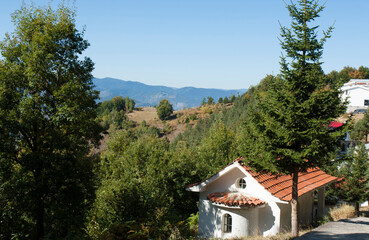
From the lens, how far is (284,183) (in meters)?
17.2

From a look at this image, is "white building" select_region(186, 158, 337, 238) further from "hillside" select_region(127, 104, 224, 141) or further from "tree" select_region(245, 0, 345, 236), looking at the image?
"hillside" select_region(127, 104, 224, 141)

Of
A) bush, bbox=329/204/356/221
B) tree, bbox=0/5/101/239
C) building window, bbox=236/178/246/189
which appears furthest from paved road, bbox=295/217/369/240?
tree, bbox=0/5/101/239

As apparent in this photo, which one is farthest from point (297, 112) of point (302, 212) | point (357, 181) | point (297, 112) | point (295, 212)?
point (357, 181)

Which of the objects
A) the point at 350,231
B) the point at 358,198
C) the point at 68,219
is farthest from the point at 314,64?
the point at 358,198

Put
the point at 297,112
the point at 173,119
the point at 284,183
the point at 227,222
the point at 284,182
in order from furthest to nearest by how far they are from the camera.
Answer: the point at 173,119 < the point at 284,182 < the point at 284,183 < the point at 227,222 < the point at 297,112

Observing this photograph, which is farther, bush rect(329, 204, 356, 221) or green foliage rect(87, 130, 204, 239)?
bush rect(329, 204, 356, 221)

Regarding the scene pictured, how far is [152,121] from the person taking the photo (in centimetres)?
15325

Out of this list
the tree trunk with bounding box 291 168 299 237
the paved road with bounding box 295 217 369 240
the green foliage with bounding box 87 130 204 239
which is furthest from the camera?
the tree trunk with bounding box 291 168 299 237

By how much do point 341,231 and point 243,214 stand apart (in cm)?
463

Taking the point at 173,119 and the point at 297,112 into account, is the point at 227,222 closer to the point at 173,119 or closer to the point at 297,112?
the point at 297,112

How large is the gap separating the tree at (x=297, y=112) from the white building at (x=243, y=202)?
8.49 ft

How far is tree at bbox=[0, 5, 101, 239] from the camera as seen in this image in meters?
11.8

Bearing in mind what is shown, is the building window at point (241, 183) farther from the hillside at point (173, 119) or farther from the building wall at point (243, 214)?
the hillside at point (173, 119)

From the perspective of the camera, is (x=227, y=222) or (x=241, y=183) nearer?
(x=227, y=222)
